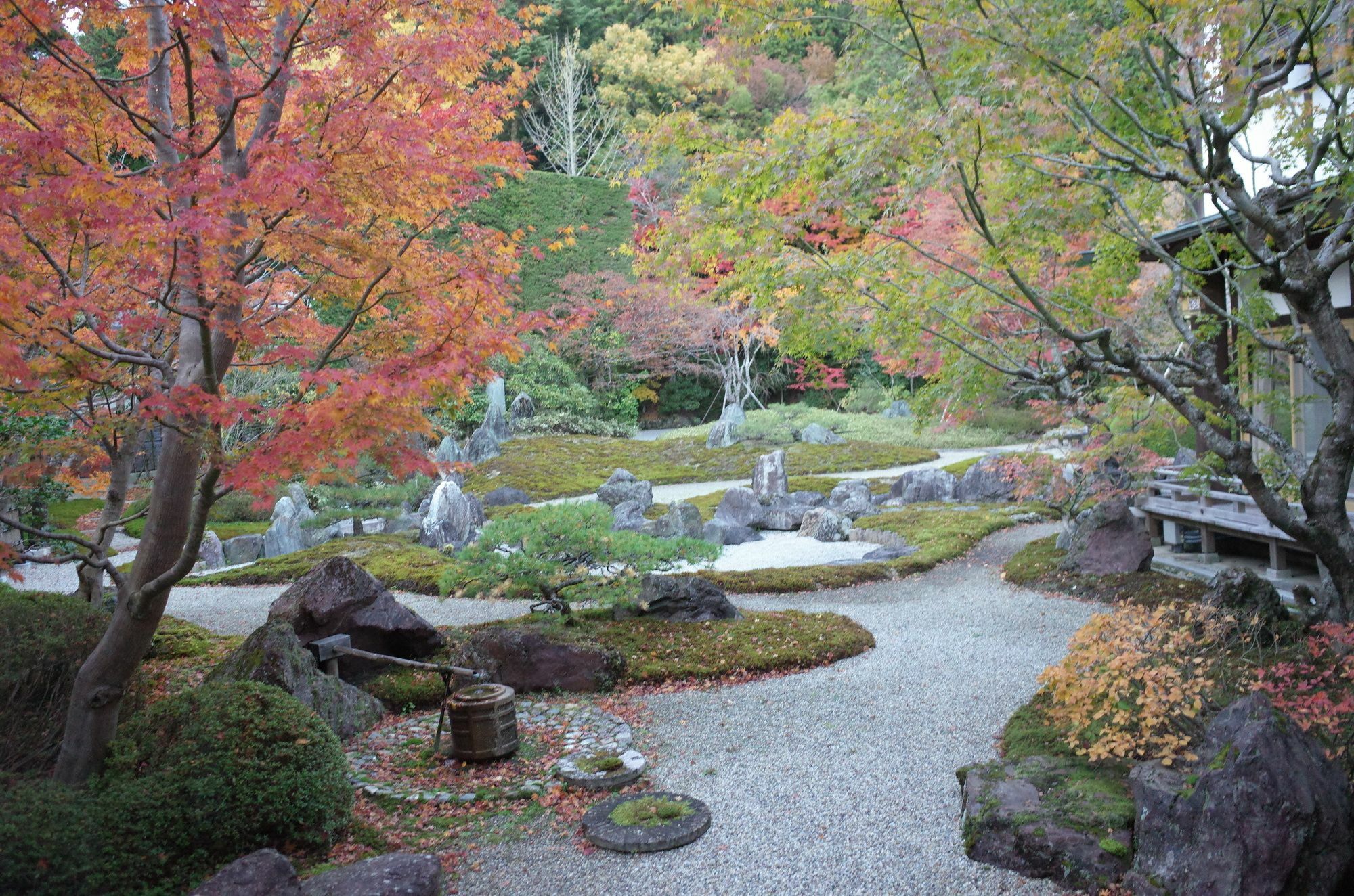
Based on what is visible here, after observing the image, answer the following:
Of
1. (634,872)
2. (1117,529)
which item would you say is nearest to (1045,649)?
(1117,529)

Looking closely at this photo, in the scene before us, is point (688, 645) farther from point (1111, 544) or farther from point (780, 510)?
point (780, 510)

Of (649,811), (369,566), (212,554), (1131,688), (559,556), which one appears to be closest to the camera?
(649,811)

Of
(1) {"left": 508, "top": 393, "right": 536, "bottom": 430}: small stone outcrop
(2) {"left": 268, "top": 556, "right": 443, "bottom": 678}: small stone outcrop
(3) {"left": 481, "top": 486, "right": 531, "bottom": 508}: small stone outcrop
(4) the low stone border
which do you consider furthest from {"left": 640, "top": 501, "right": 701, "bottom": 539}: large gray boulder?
(1) {"left": 508, "top": 393, "right": 536, "bottom": 430}: small stone outcrop

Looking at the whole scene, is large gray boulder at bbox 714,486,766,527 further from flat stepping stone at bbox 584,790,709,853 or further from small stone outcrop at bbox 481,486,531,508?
flat stepping stone at bbox 584,790,709,853

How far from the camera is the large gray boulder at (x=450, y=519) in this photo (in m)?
12.8

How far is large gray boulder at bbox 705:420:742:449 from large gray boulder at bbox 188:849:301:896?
1818 cm

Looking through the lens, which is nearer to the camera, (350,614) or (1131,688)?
(1131,688)

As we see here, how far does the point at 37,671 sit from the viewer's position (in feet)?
14.0

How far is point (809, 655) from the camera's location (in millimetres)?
6504

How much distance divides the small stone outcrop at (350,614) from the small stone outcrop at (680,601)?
192 centimetres

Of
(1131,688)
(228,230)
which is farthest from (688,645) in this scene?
(228,230)

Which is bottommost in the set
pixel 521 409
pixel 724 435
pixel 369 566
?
pixel 369 566

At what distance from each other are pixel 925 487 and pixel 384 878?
13.3 m

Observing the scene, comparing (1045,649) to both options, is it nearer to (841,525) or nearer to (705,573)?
(705,573)
